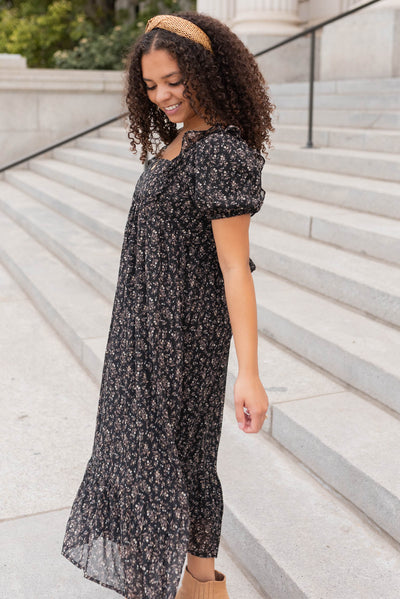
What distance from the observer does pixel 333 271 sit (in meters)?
4.05

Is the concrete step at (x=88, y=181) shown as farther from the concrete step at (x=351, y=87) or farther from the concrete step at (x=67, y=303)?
the concrete step at (x=351, y=87)

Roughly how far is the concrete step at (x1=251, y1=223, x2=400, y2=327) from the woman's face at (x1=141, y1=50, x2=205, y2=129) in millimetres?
2058

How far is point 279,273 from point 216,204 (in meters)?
2.96

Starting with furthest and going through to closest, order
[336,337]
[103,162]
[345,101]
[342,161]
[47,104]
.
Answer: [47,104]
[103,162]
[345,101]
[342,161]
[336,337]

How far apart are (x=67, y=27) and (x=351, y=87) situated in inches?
442

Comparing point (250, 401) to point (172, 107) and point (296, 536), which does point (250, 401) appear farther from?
point (296, 536)

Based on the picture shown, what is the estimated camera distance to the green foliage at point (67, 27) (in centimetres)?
1492

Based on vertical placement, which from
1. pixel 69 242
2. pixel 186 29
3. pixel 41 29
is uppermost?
pixel 41 29

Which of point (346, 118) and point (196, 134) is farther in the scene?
point (346, 118)

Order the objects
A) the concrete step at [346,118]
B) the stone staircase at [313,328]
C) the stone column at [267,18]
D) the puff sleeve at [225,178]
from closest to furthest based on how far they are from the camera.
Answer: the puff sleeve at [225,178] < the stone staircase at [313,328] < the concrete step at [346,118] < the stone column at [267,18]

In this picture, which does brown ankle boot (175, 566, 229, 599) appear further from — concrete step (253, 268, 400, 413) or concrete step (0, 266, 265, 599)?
concrete step (253, 268, 400, 413)

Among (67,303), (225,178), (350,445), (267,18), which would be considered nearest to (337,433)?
(350,445)

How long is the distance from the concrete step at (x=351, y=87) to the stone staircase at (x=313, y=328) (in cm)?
2

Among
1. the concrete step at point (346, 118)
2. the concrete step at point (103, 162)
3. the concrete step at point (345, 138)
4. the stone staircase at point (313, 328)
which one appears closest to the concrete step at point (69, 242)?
the stone staircase at point (313, 328)
